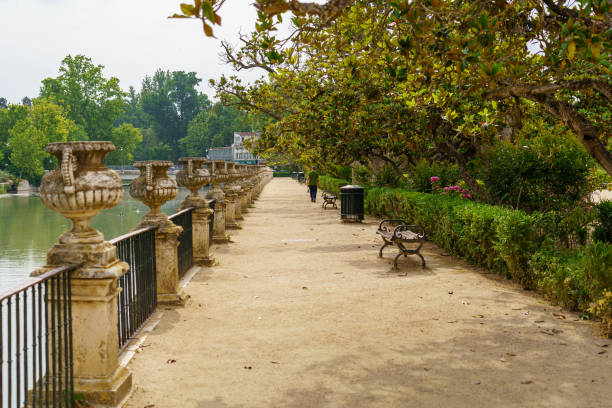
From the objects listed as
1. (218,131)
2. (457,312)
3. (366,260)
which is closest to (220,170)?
(366,260)

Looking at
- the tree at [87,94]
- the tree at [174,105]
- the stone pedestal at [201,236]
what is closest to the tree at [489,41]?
the stone pedestal at [201,236]

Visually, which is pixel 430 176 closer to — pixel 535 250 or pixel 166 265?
pixel 535 250

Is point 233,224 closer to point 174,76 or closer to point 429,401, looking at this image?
point 429,401

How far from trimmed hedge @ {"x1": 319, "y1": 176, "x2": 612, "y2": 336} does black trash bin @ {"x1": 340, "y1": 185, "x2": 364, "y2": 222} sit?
6.20m

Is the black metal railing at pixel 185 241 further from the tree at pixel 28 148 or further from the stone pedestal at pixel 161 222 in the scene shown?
the tree at pixel 28 148

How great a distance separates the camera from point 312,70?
57.3 ft

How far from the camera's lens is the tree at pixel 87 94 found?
8234 cm

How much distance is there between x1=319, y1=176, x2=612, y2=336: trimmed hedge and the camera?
6.06 m

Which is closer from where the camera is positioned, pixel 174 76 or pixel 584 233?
pixel 584 233

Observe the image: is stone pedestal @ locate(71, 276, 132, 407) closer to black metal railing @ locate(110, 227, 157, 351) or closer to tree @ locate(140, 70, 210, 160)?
black metal railing @ locate(110, 227, 157, 351)

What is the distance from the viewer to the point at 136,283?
6168 millimetres

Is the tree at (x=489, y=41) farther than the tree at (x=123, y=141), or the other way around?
the tree at (x=123, y=141)

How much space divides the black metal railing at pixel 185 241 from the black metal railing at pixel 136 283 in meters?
1.84

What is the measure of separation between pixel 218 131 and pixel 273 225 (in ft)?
397
